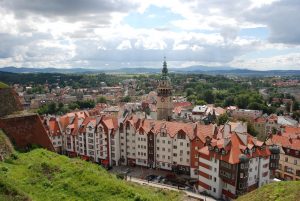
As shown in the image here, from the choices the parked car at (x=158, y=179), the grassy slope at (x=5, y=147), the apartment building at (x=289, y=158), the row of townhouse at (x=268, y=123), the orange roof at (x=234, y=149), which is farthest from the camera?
the row of townhouse at (x=268, y=123)

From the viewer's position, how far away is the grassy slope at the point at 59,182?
87.9 ft

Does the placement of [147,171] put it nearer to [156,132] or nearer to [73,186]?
[156,132]

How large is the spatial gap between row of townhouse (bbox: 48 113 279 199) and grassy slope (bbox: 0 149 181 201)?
24243 millimetres

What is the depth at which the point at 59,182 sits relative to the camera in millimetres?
29031

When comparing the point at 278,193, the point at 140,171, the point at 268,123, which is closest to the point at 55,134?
the point at 140,171

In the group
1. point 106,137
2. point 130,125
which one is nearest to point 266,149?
point 130,125

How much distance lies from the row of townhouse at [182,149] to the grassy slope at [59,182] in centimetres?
2424

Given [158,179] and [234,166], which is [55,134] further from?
[234,166]

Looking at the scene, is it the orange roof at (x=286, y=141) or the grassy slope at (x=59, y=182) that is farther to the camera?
the orange roof at (x=286, y=141)

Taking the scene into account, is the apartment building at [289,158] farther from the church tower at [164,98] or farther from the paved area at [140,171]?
the church tower at [164,98]

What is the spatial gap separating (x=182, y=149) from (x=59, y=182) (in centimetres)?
3881

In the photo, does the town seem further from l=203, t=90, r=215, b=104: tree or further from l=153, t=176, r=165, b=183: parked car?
l=203, t=90, r=215, b=104: tree

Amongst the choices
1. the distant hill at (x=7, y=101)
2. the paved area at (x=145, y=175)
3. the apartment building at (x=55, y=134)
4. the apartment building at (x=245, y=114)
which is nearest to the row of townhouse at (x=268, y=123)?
the apartment building at (x=245, y=114)

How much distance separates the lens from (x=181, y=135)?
212 ft
